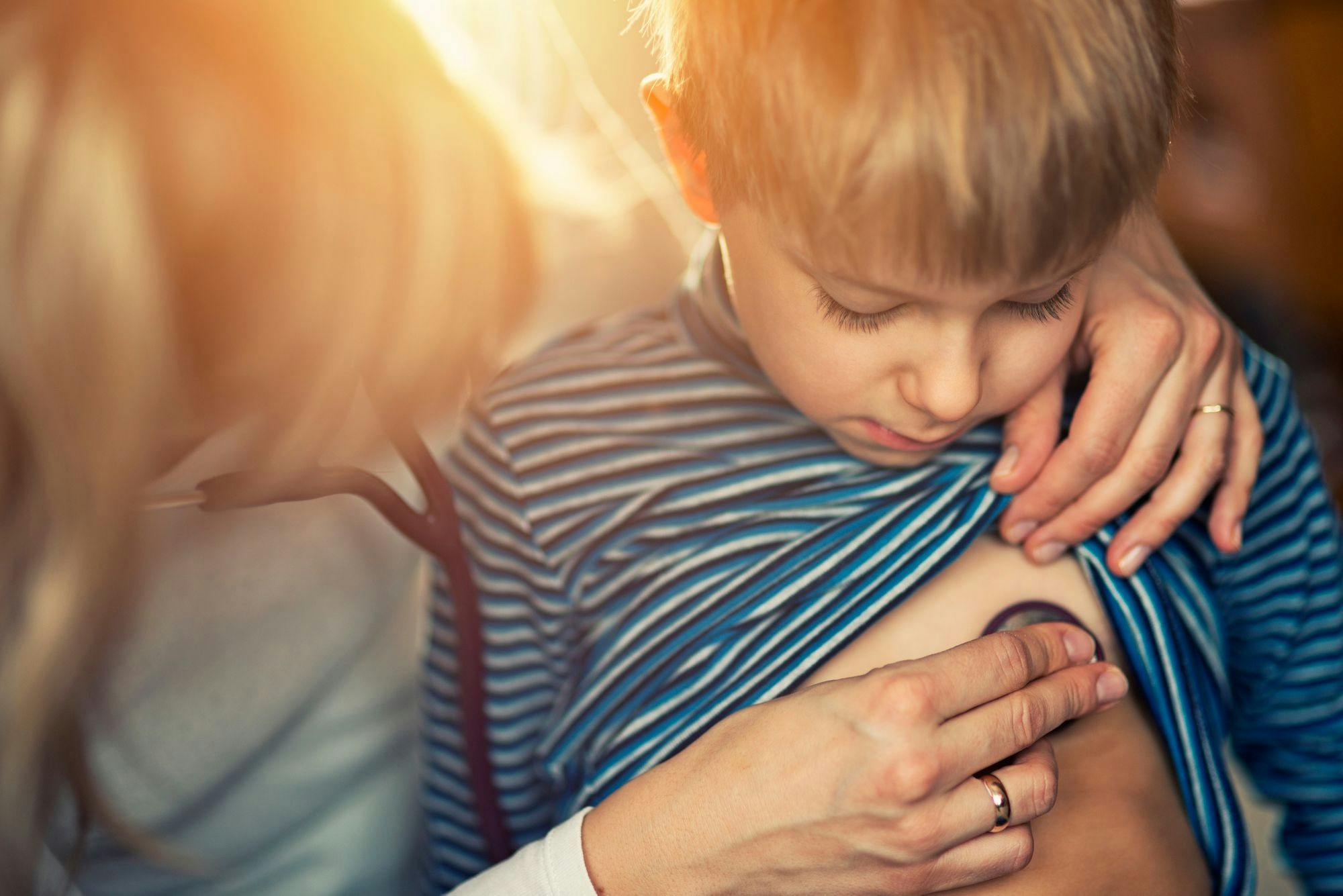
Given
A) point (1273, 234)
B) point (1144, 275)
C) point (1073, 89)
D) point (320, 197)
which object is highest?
point (320, 197)

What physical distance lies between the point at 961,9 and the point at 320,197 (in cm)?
49

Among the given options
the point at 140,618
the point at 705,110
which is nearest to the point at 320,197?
the point at 705,110

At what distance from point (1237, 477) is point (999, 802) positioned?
0.41m

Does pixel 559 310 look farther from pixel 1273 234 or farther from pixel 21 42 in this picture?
pixel 1273 234

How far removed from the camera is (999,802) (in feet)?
2.33

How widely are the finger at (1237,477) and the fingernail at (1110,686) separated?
21 cm

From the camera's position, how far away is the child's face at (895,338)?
720 mm

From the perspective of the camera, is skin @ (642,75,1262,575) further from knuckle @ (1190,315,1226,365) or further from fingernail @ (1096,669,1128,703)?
fingernail @ (1096,669,1128,703)

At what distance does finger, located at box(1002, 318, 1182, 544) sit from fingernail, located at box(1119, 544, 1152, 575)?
65 millimetres

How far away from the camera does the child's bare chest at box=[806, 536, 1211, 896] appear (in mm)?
803

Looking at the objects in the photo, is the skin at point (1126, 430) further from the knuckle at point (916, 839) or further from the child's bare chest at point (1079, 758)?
the knuckle at point (916, 839)

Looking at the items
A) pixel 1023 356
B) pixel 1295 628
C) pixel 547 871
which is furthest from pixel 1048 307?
pixel 547 871

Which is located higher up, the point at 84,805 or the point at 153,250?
the point at 153,250

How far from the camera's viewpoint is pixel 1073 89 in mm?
651
